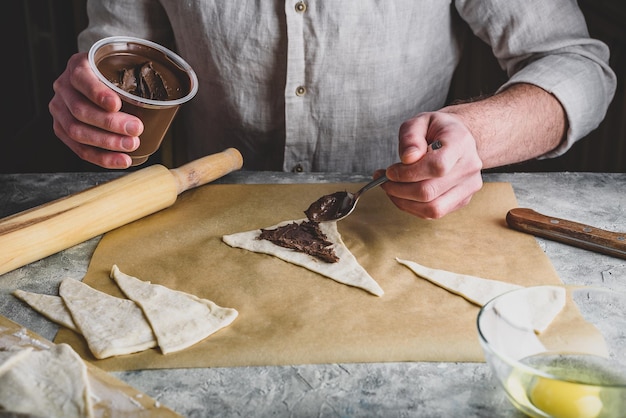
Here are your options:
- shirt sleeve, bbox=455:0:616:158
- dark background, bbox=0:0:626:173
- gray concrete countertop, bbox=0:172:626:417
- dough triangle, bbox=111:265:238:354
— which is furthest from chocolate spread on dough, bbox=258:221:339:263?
dark background, bbox=0:0:626:173

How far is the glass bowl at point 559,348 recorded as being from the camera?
0.94m

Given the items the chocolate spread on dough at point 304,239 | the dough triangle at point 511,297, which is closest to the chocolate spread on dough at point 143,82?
the chocolate spread on dough at point 304,239

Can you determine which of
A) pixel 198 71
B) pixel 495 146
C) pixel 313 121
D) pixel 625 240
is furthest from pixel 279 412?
pixel 198 71

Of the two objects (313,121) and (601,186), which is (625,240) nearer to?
(601,186)

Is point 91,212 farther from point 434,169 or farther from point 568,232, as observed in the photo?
point 568,232

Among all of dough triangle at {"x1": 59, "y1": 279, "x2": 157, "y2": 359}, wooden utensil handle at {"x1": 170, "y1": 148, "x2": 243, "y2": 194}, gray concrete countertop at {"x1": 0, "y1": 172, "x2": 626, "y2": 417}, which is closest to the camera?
gray concrete countertop at {"x1": 0, "y1": 172, "x2": 626, "y2": 417}

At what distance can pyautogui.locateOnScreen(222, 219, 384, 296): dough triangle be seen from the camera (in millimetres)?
1414

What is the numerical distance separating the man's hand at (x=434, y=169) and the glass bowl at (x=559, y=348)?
372mm

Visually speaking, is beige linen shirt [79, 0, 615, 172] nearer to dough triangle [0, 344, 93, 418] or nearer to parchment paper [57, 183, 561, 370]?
parchment paper [57, 183, 561, 370]

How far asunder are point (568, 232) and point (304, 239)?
1.92 feet

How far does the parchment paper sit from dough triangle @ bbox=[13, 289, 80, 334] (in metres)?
0.03

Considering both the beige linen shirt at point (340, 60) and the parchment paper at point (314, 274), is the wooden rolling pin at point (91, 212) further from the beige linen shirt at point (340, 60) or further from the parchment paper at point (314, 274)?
the beige linen shirt at point (340, 60)

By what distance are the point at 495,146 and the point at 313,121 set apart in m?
0.56

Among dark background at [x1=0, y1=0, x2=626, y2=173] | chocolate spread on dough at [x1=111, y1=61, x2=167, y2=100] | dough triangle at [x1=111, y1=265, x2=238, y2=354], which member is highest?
chocolate spread on dough at [x1=111, y1=61, x2=167, y2=100]
